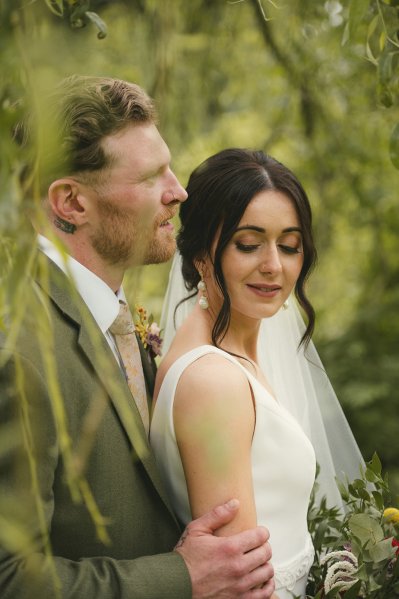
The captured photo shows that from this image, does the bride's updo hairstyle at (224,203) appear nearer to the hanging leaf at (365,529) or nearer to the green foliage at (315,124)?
the hanging leaf at (365,529)

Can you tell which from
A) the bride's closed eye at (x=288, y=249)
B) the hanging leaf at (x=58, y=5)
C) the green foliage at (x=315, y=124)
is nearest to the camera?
the hanging leaf at (x=58, y=5)

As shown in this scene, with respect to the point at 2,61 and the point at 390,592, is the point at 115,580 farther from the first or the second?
the point at 2,61

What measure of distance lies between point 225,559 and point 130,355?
689 millimetres

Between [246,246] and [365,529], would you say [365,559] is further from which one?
[246,246]

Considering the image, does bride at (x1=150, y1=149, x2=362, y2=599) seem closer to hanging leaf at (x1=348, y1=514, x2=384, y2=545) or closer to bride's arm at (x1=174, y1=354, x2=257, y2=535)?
bride's arm at (x1=174, y1=354, x2=257, y2=535)

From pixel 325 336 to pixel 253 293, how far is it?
5567 mm

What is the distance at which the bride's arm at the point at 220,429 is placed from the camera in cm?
186

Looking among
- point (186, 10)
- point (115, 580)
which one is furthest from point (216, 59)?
point (115, 580)

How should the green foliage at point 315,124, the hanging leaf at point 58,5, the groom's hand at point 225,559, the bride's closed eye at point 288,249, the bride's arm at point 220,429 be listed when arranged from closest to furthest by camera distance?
the hanging leaf at point 58,5 → the groom's hand at point 225,559 → the bride's arm at point 220,429 → the bride's closed eye at point 288,249 → the green foliage at point 315,124

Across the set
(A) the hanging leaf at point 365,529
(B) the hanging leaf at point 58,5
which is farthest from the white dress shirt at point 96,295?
(A) the hanging leaf at point 365,529

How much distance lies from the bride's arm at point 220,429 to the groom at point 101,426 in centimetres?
5

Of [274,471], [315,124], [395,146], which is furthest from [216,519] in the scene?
[315,124]

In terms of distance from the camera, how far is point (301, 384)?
9.46 feet

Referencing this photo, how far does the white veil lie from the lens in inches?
110
